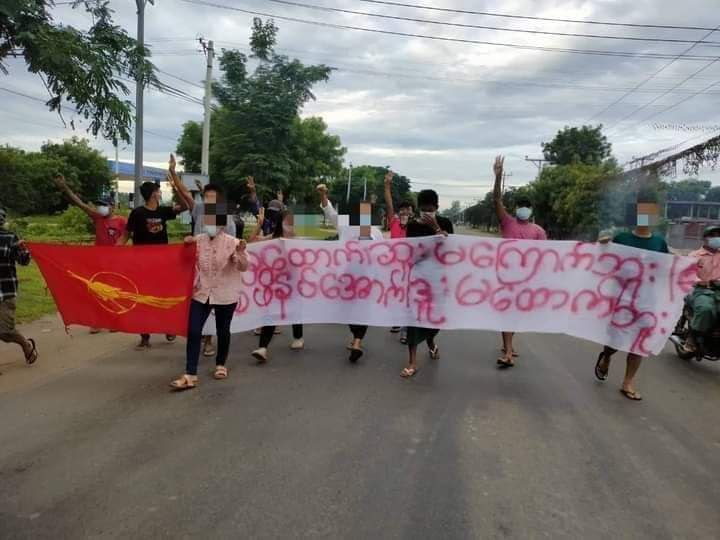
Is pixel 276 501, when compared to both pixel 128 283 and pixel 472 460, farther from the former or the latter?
pixel 128 283

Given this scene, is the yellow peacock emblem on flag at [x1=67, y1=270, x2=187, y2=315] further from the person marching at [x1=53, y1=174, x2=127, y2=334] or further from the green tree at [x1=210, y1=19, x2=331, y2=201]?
the green tree at [x1=210, y1=19, x2=331, y2=201]

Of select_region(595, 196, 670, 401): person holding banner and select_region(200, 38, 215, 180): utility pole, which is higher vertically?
select_region(200, 38, 215, 180): utility pole

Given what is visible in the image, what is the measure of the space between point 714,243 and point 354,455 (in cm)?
494

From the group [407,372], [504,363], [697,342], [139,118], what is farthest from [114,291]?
[139,118]

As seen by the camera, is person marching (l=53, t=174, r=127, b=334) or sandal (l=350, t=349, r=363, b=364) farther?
person marching (l=53, t=174, r=127, b=334)

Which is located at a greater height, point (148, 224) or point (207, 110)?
point (207, 110)

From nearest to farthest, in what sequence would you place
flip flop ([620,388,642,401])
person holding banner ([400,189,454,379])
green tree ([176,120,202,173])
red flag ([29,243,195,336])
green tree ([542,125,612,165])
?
flip flop ([620,388,642,401]) < red flag ([29,243,195,336]) < person holding banner ([400,189,454,379]) < green tree ([176,120,202,173]) < green tree ([542,125,612,165])

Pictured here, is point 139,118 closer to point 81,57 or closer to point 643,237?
point 81,57

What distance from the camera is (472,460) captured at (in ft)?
12.4

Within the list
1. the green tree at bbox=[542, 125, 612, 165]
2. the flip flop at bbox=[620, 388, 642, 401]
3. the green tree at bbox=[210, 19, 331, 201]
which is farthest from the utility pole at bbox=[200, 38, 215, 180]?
the green tree at bbox=[542, 125, 612, 165]

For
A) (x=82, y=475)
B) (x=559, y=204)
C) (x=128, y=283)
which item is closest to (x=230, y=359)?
(x=128, y=283)

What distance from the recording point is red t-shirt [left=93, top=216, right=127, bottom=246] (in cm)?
→ 721

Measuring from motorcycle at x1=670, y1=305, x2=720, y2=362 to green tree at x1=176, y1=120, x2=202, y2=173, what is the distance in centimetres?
3000

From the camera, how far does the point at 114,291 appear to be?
5.66 meters
